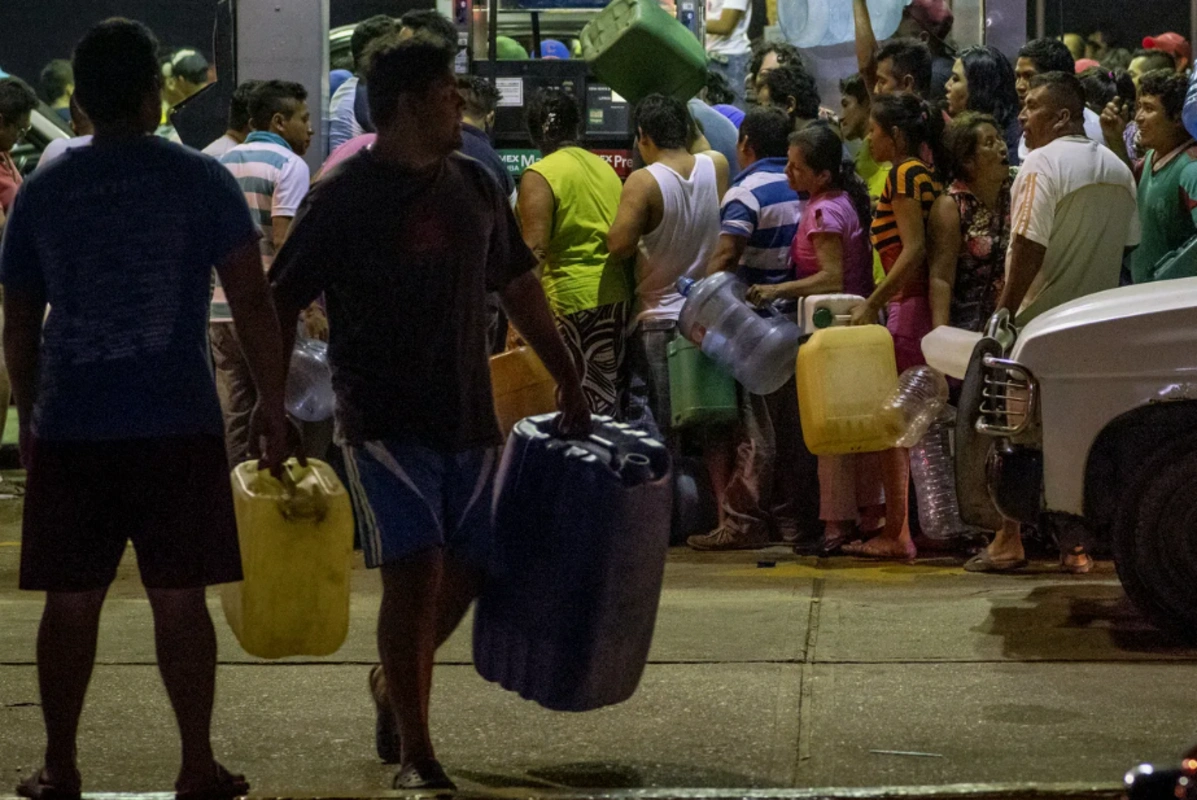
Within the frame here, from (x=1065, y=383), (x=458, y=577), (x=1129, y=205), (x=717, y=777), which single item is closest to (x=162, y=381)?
(x=458, y=577)

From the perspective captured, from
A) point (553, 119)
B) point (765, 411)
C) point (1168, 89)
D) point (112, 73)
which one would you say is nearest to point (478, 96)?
point (553, 119)

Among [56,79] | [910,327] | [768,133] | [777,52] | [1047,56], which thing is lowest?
[910,327]

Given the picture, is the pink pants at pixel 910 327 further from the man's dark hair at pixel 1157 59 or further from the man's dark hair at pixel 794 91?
the man's dark hair at pixel 1157 59

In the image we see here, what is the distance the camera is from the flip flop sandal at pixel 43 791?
4617 mm

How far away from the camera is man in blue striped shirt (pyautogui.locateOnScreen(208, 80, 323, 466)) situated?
8.84m

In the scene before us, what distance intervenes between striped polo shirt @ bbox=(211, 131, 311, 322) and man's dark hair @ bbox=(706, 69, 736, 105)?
2.97 metres

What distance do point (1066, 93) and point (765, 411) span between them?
1.99 meters

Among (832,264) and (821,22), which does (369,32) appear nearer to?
(832,264)

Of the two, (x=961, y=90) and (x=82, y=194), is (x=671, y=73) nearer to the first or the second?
(x=961, y=90)

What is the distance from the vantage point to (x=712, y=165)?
357 inches

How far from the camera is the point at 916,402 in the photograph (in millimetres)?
8211

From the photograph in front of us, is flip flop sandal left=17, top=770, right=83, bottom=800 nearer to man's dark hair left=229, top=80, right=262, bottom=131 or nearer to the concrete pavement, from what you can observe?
the concrete pavement

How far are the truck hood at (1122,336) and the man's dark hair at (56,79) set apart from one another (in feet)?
35.2

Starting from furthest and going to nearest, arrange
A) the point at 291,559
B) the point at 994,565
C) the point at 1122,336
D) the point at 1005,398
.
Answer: the point at 994,565, the point at 1005,398, the point at 1122,336, the point at 291,559
